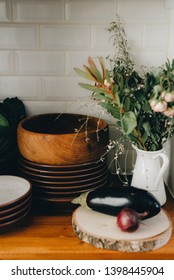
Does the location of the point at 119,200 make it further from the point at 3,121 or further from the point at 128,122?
the point at 3,121

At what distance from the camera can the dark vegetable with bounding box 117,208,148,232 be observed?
0.99 meters

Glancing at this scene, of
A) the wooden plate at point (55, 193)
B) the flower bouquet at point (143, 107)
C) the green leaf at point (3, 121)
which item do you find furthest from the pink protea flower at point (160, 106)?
the green leaf at point (3, 121)

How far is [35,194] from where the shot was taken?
116 centimetres

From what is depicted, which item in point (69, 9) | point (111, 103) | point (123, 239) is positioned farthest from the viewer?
point (69, 9)

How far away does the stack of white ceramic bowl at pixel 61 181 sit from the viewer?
1.13 metres

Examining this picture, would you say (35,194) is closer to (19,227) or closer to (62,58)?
(19,227)

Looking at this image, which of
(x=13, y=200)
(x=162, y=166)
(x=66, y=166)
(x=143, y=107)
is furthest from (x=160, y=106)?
(x=13, y=200)

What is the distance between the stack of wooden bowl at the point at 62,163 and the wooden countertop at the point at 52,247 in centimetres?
9

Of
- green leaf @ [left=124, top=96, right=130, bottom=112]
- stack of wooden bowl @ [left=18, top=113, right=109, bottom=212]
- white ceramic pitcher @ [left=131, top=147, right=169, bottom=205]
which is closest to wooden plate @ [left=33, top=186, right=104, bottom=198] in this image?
stack of wooden bowl @ [left=18, top=113, right=109, bottom=212]

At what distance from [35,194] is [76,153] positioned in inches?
6.7

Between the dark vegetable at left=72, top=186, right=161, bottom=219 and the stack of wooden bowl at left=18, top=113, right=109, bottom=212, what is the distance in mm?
62

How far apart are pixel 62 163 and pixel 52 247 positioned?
0.75ft

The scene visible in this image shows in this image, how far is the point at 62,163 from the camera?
112cm
